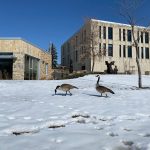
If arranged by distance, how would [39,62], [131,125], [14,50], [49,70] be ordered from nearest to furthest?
[131,125]
[14,50]
[39,62]
[49,70]

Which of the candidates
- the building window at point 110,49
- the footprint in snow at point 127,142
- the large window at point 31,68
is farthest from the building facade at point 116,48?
the footprint in snow at point 127,142

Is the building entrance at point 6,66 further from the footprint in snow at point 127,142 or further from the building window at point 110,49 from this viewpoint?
the building window at point 110,49

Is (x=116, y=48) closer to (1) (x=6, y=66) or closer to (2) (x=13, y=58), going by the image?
(2) (x=13, y=58)

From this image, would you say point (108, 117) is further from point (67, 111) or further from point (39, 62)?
point (39, 62)

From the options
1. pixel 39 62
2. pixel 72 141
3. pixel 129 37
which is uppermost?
pixel 129 37

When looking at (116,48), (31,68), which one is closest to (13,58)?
(31,68)

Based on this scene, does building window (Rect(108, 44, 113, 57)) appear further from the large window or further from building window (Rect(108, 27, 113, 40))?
the large window

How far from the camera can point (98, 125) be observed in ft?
27.5

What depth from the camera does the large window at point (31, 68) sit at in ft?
132

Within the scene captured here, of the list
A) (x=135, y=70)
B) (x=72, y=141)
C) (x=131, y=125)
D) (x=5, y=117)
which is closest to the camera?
(x=72, y=141)

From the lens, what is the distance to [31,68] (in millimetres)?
42625

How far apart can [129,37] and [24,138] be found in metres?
74.9

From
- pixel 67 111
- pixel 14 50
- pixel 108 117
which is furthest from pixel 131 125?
pixel 14 50

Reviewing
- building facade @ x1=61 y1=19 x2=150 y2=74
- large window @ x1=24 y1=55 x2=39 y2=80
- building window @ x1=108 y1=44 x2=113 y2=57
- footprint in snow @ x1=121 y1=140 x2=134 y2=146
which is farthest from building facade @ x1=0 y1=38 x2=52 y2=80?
building window @ x1=108 y1=44 x2=113 y2=57
